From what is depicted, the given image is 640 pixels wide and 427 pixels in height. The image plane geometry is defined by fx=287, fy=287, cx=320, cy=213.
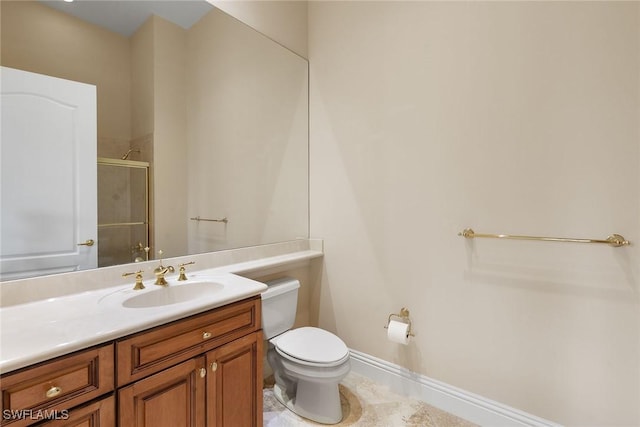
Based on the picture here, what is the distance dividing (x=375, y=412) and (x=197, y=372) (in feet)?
3.69

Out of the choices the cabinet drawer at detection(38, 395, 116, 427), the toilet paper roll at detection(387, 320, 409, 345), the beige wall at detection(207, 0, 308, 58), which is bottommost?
the toilet paper roll at detection(387, 320, 409, 345)

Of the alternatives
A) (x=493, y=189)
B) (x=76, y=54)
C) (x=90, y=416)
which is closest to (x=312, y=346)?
(x=90, y=416)

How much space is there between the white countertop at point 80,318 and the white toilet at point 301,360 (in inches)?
19.7

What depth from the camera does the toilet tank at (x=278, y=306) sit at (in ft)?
5.67

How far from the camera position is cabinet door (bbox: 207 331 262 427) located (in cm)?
115

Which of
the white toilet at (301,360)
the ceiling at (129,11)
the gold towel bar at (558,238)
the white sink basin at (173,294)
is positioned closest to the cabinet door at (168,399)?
the white sink basin at (173,294)

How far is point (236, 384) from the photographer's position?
1.24 metres

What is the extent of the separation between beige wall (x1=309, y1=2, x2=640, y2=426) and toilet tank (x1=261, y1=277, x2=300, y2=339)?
41 centimetres

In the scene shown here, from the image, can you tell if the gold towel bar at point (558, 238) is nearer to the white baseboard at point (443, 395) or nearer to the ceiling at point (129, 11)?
the white baseboard at point (443, 395)

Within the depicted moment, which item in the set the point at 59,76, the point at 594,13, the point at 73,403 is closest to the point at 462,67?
the point at 594,13

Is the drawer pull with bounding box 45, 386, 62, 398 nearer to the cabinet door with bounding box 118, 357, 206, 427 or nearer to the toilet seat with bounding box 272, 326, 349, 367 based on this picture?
the cabinet door with bounding box 118, 357, 206, 427

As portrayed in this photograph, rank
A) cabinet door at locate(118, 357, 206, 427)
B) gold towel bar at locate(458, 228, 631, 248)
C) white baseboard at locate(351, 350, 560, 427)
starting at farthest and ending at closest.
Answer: white baseboard at locate(351, 350, 560, 427) < gold towel bar at locate(458, 228, 631, 248) < cabinet door at locate(118, 357, 206, 427)

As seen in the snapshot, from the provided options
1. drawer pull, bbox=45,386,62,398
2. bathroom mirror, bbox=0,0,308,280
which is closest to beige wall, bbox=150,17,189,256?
bathroom mirror, bbox=0,0,308,280

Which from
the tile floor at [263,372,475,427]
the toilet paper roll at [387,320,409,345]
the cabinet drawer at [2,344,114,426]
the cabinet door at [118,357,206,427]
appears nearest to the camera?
the cabinet drawer at [2,344,114,426]
